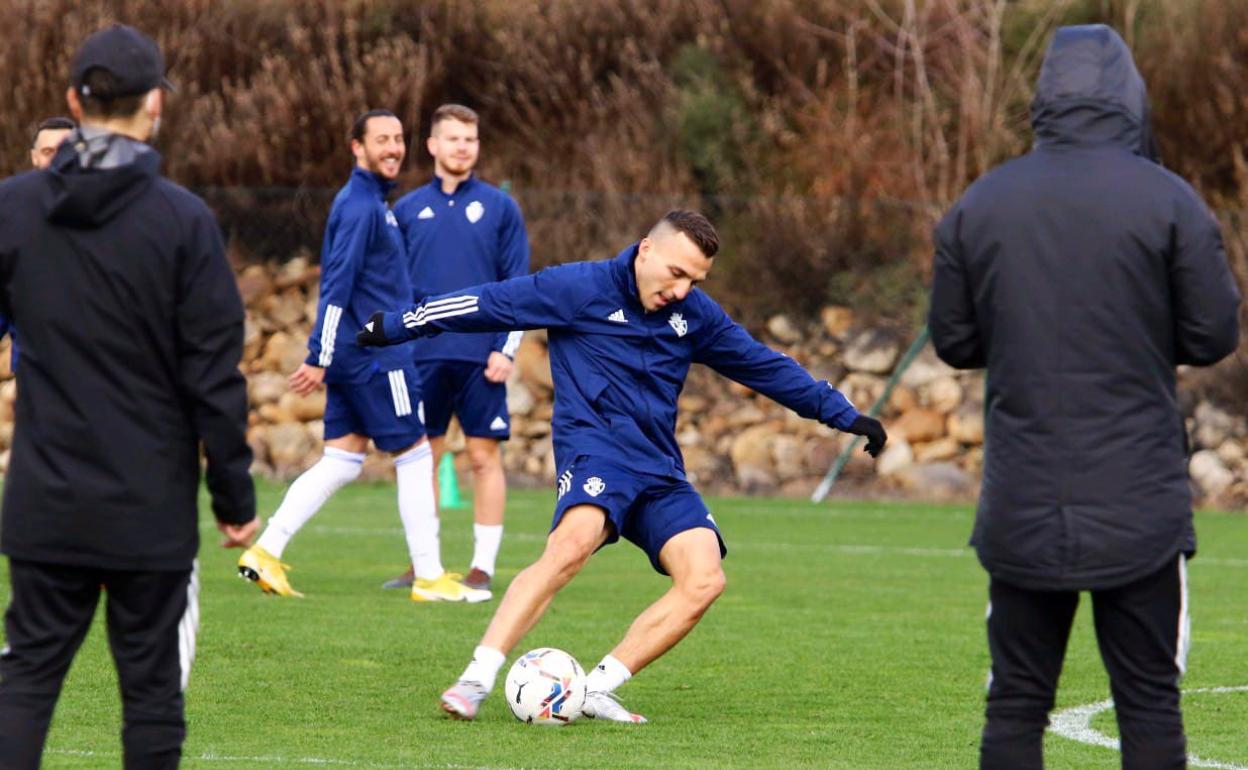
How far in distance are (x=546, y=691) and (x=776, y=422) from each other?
13321 millimetres

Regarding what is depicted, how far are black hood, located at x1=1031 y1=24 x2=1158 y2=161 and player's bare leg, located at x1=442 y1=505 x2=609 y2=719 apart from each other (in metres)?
2.62

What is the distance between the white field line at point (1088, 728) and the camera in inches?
242

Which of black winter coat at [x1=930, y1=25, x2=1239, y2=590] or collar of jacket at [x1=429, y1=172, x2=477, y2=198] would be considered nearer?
black winter coat at [x1=930, y1=25, x2=1239, y2=590]

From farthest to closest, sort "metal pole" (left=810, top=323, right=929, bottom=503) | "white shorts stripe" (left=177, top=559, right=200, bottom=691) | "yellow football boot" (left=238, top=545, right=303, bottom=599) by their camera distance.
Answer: "metal pole" (left=810, top=323, right=929, bottom=503) → "yellow football boot" (left=238, top=545, right=303, bottom=599) → "white shorts stripe" (left=177, top=559, right=200, bottom=691)

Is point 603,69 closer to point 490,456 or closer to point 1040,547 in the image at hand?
point 490,456

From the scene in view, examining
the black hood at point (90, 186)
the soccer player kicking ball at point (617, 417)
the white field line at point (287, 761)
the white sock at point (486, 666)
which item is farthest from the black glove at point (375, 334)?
the black hood at point (90, 186)

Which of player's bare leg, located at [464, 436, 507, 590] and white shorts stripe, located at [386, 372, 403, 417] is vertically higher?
white shorts stripe, located at [386, 372, 403, 417]

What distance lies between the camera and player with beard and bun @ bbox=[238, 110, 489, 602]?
9930 mm

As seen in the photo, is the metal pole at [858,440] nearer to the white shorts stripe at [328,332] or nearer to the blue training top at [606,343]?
the white shorts stripe at [328,332]

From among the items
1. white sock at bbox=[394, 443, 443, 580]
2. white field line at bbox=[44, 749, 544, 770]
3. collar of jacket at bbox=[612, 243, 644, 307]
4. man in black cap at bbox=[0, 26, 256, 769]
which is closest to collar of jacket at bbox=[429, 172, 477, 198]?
white sock at bbox=[394, 443, 443, 580]

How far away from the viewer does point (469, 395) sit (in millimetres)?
10727

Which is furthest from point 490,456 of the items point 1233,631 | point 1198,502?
point 1198,502

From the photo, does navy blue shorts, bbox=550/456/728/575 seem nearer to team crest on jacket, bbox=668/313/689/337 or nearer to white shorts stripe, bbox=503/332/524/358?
team crest on jacket, bbox=668/313/689/337

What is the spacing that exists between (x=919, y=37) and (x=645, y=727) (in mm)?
17345
